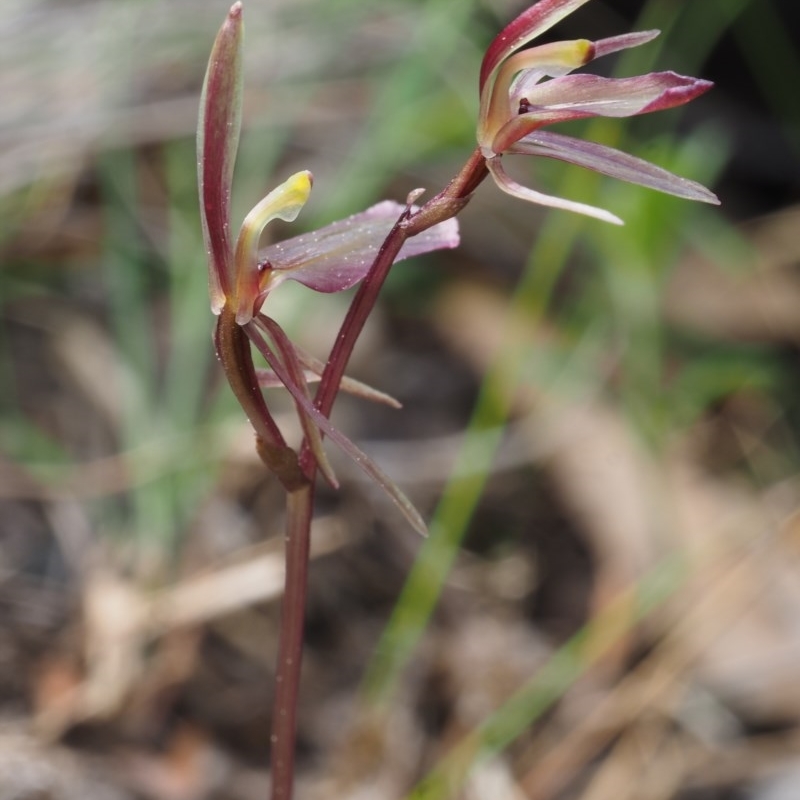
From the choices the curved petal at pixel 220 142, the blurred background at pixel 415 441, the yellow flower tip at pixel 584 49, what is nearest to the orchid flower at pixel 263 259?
the curved petal at pixel 220 142

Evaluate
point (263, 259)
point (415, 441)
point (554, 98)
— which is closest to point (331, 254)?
point (263, 259)

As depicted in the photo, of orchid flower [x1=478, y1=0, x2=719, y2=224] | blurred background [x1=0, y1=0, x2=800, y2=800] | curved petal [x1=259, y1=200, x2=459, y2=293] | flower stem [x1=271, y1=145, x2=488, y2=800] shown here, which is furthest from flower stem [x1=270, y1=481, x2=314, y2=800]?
blurred background [x1=0, y1=0, x2=800, y2=800]

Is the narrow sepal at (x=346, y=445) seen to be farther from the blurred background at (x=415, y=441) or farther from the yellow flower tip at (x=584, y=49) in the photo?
the blurred background at (x=415, y=441)

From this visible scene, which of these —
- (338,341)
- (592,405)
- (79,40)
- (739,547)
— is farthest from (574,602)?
(79,40)

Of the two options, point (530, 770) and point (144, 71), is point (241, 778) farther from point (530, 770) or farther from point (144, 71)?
point (144, 71)

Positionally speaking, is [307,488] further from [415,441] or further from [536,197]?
[415,441]
